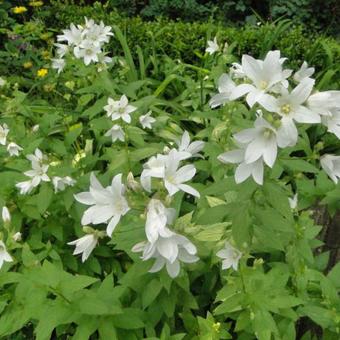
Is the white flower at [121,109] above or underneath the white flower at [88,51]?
above

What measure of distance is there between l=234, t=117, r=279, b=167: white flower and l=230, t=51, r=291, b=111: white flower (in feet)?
0.24

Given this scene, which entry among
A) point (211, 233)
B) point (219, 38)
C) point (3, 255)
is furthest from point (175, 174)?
point (219, 38)

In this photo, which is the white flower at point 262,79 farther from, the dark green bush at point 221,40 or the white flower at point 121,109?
the dark green bush at point 221,40

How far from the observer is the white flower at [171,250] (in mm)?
1437

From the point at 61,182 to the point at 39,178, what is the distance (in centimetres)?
10

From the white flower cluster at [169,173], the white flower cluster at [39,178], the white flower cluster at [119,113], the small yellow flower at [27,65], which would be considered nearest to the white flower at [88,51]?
the white flower cluster at [119,113]

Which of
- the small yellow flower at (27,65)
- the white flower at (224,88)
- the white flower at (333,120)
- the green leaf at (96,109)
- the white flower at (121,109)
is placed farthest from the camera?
the small yellow flower at (27,65)

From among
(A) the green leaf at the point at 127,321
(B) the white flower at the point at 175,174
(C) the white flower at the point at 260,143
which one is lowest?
(A) the green leaf at the point at 127,321

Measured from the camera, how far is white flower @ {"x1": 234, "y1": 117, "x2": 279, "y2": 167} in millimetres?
1283

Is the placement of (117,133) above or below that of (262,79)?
below

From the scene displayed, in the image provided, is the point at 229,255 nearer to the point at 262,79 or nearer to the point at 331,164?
the point at 331,164

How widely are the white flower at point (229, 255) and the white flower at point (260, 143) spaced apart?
19.4 inches

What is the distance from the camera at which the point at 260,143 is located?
1.30 metres

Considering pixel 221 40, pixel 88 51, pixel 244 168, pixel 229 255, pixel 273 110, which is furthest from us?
pixel 221 40
